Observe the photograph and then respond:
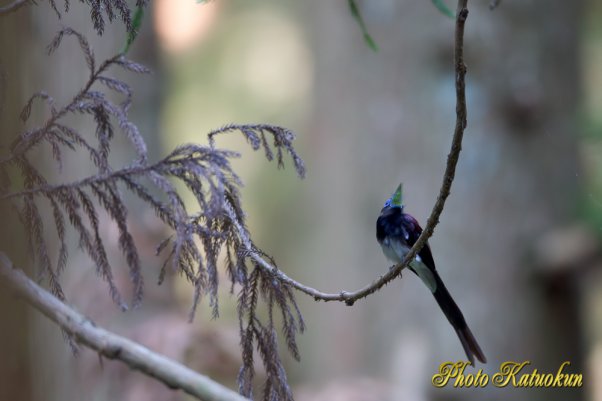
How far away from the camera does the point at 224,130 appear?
2.14 m

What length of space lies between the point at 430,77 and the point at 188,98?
523 inches

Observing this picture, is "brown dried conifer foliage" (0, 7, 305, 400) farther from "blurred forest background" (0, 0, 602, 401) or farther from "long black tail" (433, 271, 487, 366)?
"blurred forest background" (0, 0, 602, 401)

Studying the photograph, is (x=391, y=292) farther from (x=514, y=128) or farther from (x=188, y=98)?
(x=188, y=98)

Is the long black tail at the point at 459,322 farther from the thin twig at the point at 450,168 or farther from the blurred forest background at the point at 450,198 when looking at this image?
the blurred forest background at the point at 450,198

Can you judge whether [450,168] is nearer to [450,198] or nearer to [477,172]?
[450,198]

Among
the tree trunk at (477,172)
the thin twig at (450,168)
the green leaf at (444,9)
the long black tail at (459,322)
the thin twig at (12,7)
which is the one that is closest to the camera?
the thin twig at (450,168)

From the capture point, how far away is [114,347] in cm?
162

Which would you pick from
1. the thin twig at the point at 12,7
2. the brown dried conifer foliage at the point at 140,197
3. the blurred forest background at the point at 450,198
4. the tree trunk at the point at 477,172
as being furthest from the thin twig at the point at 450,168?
the tree trunk at the point at 477,172

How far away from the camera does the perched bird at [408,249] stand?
301 cm

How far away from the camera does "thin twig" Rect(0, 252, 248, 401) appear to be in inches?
61.8

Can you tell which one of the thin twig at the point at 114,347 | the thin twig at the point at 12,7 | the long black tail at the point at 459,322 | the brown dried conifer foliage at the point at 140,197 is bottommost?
the long black tail at the point at 459,322

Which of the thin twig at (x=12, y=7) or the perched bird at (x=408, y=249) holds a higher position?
the thin twig at (x=12, y=7)

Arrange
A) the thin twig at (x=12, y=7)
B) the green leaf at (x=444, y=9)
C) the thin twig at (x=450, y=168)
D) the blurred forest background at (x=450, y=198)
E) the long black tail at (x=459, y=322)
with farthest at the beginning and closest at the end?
the blurred forest background at (x=450, y=198)
the long black tail at (x=459, y=322)
the green leaf at (x=444, y=9)
the thin twig at (x=12, y=7)
the thin twig at (x=450, y=168)

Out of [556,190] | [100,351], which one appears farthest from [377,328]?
[100,351]
